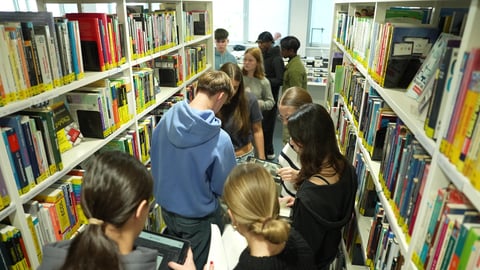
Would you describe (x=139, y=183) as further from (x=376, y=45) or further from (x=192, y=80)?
(x=192, y=80)

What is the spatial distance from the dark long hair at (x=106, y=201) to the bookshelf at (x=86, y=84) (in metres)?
0.56

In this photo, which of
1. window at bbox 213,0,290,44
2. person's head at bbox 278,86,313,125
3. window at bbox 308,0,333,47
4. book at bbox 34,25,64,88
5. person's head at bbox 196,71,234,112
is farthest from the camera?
window at bbox 213,0,290,44

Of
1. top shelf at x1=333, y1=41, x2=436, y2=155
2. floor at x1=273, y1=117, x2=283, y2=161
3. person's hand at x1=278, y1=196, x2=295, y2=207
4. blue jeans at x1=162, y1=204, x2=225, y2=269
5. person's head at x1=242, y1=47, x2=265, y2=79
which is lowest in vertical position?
floor at x1=273, y1=117, x2=283, y2=161

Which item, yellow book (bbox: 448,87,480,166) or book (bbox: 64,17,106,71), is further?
book (bbox: 64,17,106,71)

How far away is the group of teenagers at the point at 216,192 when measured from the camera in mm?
1042

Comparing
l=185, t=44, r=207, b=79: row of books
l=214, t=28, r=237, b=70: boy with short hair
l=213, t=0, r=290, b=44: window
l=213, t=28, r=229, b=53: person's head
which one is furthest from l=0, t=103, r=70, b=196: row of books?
l=213, t=0, r=290, b=44: window

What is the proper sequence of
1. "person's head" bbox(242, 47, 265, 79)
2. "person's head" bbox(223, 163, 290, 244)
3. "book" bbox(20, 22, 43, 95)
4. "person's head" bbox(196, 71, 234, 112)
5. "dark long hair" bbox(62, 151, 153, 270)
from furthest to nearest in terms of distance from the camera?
"person's head" bbox(242, 47, 265, 79) → "person's head" bbox(196, 71, 234, 112) → "book" bbox(20, 22, 43, 95) → "person's head" bbox(223, 163, 290, 244) → "dark long hair" bbox(62, 151, 153, 270)

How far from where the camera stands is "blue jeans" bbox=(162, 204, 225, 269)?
183 centimetres

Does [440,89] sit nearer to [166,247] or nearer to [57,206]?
[166,247]

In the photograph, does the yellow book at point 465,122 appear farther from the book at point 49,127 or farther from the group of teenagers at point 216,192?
the book at point 49,127

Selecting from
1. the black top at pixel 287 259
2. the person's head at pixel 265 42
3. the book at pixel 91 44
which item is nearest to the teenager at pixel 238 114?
the book at pixel 91 44

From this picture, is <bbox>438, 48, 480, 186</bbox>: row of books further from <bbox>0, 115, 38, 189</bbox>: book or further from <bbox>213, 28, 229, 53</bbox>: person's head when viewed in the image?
<bbox>213, 28, 229, 53</bbox>: person's head

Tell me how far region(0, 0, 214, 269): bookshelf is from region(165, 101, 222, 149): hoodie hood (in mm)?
576

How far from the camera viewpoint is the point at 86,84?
6.23ft
